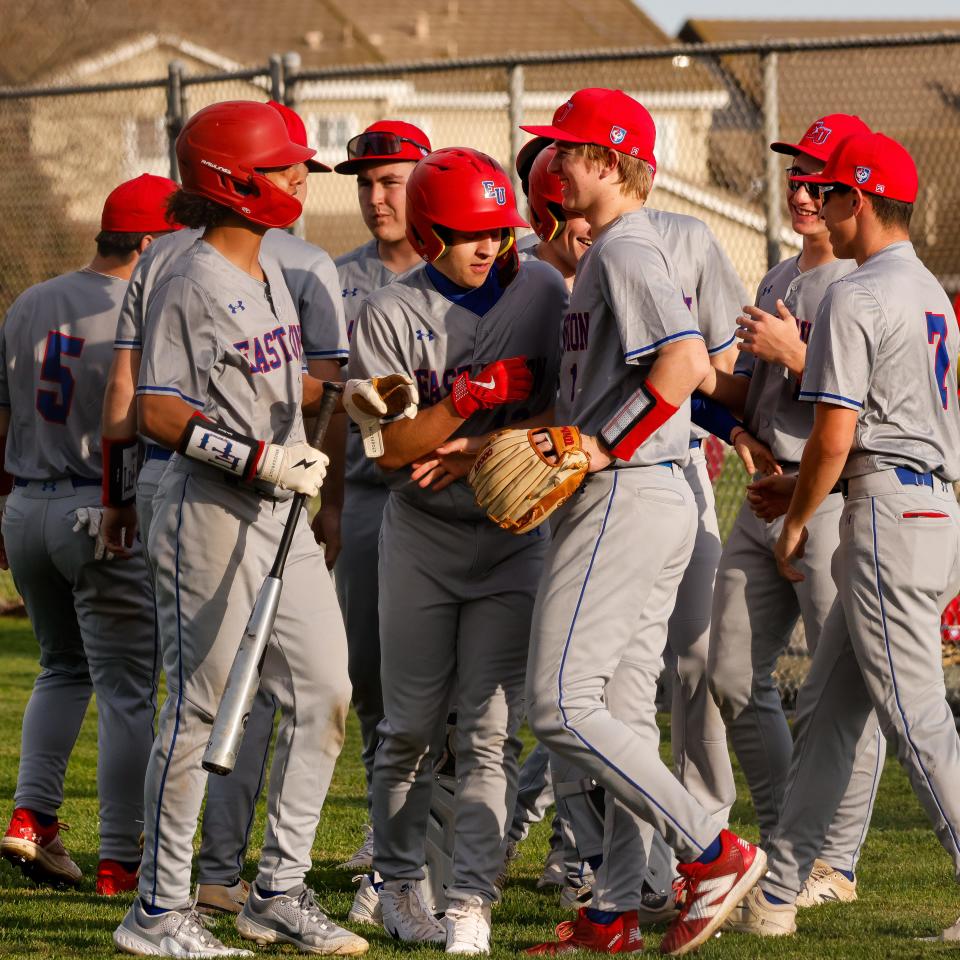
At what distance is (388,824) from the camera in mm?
4684

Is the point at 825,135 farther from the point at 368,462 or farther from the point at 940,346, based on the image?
the point at 368,462

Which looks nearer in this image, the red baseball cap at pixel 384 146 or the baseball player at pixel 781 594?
the baseball player at pixel 781 594

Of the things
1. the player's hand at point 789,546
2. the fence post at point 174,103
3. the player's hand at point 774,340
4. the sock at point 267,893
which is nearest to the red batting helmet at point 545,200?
the player's hand at point 774,340

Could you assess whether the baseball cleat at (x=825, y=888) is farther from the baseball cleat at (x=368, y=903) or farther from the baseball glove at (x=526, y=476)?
the baseball glove at (x=526, y=476)

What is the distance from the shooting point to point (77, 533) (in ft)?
17.5

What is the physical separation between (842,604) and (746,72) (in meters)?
5.86

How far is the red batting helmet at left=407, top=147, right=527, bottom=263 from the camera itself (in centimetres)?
445

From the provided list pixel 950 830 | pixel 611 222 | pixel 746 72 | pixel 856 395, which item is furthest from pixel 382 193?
pixel 746 72

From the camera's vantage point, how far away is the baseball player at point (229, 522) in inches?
167

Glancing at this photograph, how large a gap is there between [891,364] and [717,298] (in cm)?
91

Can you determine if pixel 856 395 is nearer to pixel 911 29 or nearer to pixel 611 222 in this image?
pixel 611 222

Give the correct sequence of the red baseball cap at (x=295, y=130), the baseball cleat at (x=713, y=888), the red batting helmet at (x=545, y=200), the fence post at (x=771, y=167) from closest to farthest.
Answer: the baseball cleat at (x=713, y=888)
the red baseball cap at (x=295, y=130)
the red batting helmet at (x=545, y=200)
the fence post at (x=771, y=167)

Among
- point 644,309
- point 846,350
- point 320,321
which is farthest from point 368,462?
point 846,350

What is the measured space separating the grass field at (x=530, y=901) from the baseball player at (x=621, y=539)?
0.28m
